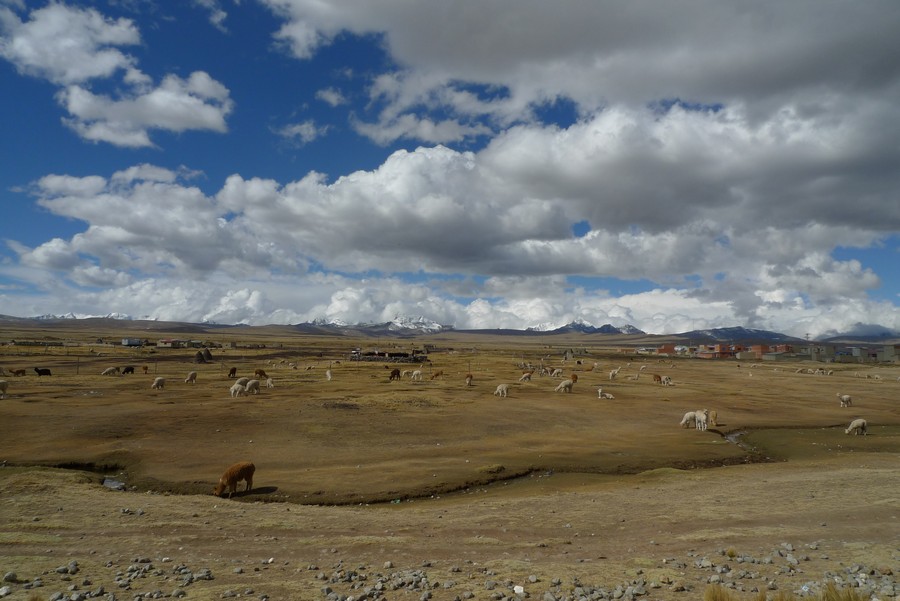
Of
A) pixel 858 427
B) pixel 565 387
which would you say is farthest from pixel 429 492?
pixel 565 387

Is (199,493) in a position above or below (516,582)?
below

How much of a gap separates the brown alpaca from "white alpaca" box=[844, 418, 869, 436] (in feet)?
123

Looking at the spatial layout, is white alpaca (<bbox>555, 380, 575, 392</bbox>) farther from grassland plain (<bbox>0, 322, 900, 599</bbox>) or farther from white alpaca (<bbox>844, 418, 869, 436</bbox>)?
white alpaca (<bbox>844, 418, 869, 436</bbox>)

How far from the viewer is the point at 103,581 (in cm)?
1111

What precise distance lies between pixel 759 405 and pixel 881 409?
36.7ft

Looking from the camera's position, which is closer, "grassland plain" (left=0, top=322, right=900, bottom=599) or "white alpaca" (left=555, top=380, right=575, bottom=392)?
"grassland plain" (left=0, top=322, right=900, bottom=599)

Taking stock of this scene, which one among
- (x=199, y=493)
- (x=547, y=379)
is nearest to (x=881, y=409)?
(x=547, y=379)

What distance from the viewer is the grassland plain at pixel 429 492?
1212cm

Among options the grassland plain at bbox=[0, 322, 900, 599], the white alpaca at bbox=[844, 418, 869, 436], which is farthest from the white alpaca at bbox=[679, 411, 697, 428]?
the white alpaca at bbox=[844, 418, 869, 436]

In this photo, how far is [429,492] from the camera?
854 inches

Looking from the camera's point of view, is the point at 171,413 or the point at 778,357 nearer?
the point at 171,413

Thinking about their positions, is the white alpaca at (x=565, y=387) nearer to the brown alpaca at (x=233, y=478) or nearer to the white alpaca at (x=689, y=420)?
the white alpaca at (x=689, y=420)

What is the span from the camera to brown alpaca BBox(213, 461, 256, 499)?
66.5 ft

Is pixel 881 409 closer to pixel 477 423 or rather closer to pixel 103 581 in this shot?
pixel 477 423
